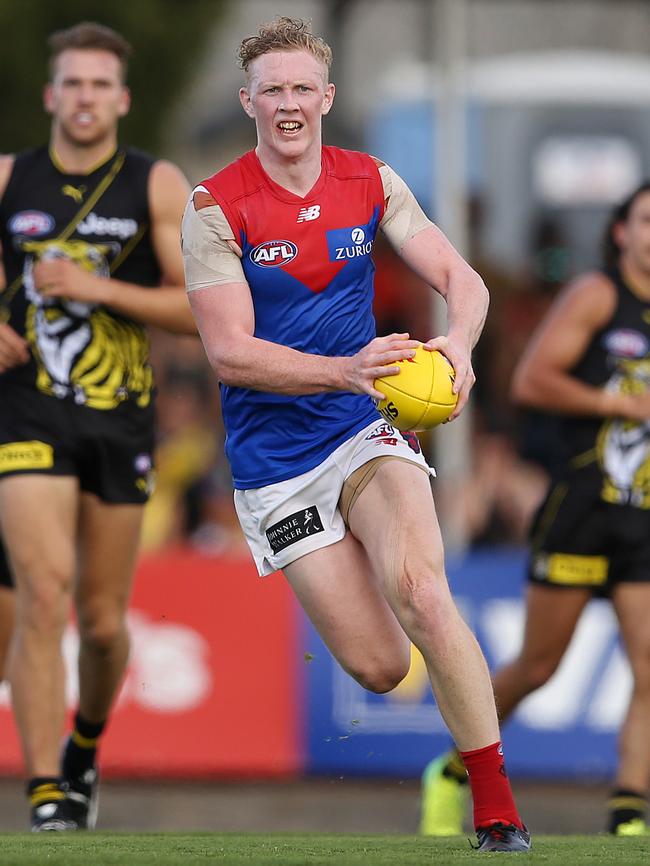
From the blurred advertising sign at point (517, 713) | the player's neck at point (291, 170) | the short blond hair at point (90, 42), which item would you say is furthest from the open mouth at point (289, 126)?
the blurred advertising sign at point (517, 713)

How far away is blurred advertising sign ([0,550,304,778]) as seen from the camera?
10789 millimetres

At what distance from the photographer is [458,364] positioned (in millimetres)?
5445

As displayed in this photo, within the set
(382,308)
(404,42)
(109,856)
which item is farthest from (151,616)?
(404,42)

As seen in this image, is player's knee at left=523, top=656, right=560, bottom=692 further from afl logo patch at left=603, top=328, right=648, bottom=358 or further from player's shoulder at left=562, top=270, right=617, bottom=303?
player's shoulder at left=562, top=270, right=617, bottom=303

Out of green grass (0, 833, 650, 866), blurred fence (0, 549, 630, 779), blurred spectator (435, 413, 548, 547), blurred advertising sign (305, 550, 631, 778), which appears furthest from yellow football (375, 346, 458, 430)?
blurred spectator (435, 413, 548, 547)

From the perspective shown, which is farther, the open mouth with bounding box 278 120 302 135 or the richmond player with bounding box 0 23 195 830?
the richmond player with bounding box 0 23 195 830

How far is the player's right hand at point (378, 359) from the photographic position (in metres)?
5.29

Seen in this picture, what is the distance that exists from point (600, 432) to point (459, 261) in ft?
7.59

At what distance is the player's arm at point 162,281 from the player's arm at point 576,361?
1.64 meters

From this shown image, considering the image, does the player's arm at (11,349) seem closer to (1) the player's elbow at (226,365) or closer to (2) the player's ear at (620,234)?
(1) the player's elbow at (226,365)

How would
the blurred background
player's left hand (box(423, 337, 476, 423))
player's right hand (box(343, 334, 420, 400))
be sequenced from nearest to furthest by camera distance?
player's right hand (box(343, 334, 420, 400)), player's left hand (box(423, 337, 476, 423)), the blurred background

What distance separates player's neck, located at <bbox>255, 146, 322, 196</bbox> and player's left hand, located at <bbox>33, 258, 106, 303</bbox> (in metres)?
1.35

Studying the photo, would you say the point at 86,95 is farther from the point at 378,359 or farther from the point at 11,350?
the point at 378,359

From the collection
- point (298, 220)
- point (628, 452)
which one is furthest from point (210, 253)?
point (628, 452)
